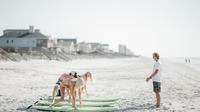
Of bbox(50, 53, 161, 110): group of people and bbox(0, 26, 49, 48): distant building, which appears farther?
bbox(0, 26, 49, 48): distant building

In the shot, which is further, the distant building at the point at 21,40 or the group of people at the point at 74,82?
the distant building at the point at 21,40

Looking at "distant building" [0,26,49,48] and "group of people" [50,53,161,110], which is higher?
"distant building" [0,26,49,48]

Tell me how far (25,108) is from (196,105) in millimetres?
6448

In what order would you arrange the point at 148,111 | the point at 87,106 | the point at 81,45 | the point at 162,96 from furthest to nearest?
the point at 81,45 < the point at 162,96 < the point at 87,106 < the point at 148,111

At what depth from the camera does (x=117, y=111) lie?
6281mm

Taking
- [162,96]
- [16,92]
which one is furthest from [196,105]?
[16,92]

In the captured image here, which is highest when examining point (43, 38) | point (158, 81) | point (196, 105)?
point (43, 38)

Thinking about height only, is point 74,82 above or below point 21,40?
below

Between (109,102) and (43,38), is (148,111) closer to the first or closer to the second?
(109,102)

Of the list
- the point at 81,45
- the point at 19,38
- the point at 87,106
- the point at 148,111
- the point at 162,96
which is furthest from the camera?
the point at 81,45

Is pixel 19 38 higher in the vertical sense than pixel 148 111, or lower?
higher

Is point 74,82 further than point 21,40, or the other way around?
point 21,40

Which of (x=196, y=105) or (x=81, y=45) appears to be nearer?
(x=196, y=105)

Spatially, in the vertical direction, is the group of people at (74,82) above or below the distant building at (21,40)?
below
